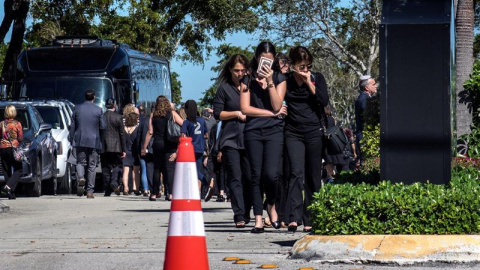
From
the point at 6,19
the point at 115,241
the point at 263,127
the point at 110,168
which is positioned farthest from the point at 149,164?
the point at 115,241

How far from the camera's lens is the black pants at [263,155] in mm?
11820

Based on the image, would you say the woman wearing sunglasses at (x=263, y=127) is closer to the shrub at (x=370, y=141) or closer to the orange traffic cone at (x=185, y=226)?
the shrub at (x=370, y=141)

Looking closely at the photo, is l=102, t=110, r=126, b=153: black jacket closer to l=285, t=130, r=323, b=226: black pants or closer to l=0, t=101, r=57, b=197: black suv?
l=0, t=101, r=57, b=197: black suv

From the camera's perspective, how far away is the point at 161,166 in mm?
20703

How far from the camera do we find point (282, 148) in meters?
11.9

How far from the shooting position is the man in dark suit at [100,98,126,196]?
74.3ft

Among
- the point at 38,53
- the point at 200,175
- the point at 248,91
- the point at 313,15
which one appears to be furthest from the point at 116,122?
the point at 313,15

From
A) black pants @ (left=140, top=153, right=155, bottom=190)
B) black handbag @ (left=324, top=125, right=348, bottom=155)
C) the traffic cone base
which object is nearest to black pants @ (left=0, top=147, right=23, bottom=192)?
black pants @ (left=140, top=153, right=155, bottom=190)

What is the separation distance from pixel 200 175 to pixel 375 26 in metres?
28.4

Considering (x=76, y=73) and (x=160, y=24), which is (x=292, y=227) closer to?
(x=76, y=73)

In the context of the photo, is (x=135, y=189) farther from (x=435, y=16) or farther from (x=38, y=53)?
(x=435, y=16)

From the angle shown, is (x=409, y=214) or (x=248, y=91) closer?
(x=409, y=214)

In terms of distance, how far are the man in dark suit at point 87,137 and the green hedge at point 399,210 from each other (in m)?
12.8

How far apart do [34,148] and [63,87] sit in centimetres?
662
